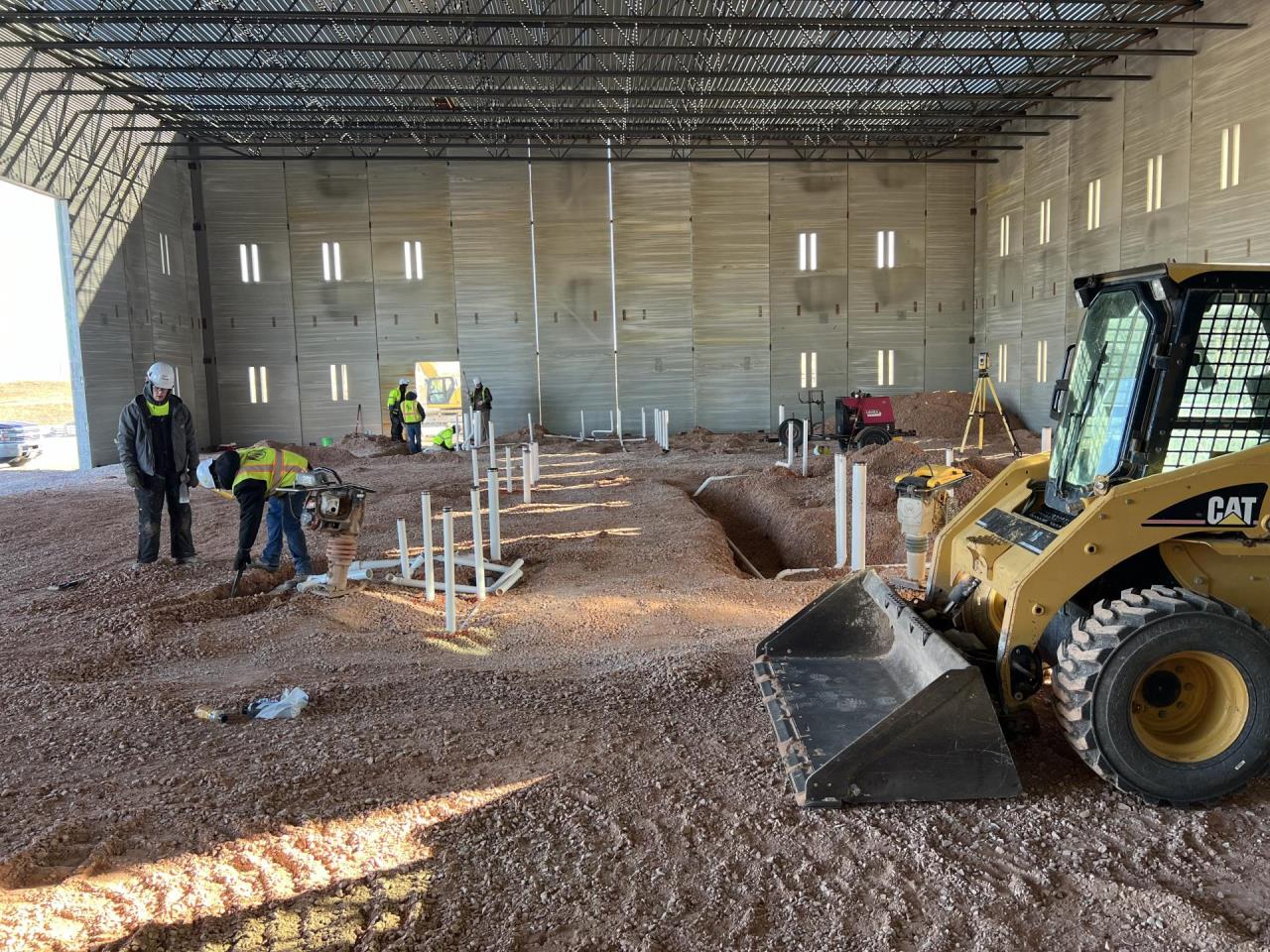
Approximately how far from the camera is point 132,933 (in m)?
2.89

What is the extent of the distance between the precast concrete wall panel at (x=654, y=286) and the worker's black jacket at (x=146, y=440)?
18.1 m

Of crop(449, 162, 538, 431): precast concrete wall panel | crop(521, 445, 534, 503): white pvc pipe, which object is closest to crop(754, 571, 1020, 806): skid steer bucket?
crop(521, 445, 534, 503): white pvc pipe

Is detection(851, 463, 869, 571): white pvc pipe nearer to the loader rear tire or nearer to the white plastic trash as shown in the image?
the loader rear tire

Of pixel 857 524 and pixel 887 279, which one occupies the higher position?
pixel 887 279

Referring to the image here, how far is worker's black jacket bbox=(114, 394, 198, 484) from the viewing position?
357 inches

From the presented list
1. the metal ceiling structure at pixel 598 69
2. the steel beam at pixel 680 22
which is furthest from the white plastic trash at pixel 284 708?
the steel beam at pixel 680 22

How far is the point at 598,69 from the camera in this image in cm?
1906

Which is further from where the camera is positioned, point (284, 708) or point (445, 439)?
point (445, 439)

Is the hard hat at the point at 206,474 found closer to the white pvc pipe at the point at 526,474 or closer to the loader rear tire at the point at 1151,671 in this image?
the white pvc pipe at the point at 526,474

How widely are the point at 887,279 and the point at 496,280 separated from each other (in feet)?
39.4

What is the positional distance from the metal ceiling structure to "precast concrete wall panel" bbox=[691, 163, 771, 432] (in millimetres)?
1037

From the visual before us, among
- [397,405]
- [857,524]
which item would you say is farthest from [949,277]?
[857,524]

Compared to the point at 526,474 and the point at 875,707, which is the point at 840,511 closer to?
the point at 875,707

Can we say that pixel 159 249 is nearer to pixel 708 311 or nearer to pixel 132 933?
pixel 708 311
